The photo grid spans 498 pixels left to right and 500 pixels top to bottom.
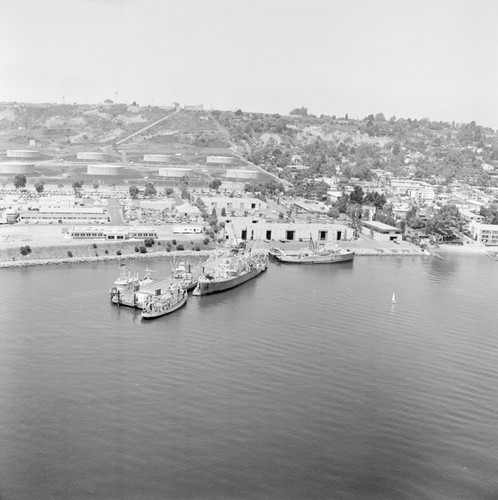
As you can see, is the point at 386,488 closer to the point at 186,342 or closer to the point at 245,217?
the point at 186,342

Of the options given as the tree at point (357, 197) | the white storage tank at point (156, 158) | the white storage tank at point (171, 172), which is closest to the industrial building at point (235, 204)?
the tree at point (357, 197)

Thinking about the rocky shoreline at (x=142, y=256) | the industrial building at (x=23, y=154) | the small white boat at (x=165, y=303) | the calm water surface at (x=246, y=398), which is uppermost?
the industrial building at (x=23, y=154)

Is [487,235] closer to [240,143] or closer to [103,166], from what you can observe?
[103,166]

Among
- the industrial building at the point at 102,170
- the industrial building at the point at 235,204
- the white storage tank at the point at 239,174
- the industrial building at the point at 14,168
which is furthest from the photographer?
the white storage tank at the point at 239,174

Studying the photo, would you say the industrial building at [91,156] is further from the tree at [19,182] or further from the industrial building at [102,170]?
the tree at [19,182]

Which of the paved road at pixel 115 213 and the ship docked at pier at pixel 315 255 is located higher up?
the paved road at pixel 115 213

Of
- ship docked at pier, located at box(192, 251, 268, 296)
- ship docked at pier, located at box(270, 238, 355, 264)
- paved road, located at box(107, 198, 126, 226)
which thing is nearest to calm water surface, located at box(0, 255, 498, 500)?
ship docked at pier, located at box(192, 251, 268, 296)

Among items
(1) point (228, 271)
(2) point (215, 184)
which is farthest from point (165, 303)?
(2) point (215, 184)
